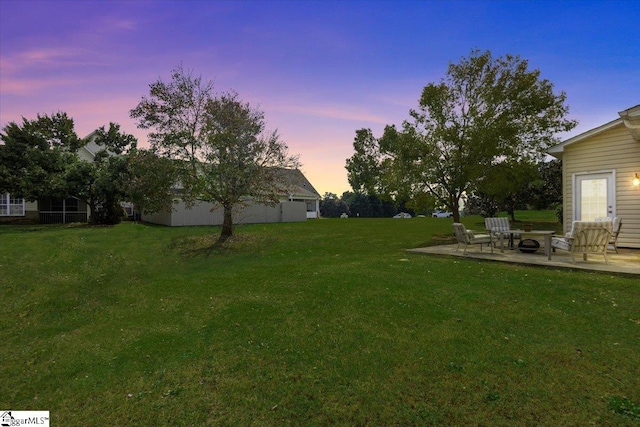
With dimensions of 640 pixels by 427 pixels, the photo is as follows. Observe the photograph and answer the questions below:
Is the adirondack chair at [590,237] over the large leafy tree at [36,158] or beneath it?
beneath

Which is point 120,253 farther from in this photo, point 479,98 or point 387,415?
point 479,98

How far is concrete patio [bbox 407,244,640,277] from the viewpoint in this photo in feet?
25.6

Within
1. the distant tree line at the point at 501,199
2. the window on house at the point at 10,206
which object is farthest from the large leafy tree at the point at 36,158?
the distant tree line at the point at 501,199

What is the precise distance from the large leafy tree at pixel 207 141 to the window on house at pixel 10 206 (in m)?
18.7

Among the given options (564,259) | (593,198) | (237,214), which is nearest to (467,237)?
(564,259)

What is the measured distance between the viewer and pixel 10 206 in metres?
25.1

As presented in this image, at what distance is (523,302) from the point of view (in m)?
5.64

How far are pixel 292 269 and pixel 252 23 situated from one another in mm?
9379

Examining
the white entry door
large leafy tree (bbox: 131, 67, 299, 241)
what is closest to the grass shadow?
large leafy tree (bbox: 131, 67, 299, 241)

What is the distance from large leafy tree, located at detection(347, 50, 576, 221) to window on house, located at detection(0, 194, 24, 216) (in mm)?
28707

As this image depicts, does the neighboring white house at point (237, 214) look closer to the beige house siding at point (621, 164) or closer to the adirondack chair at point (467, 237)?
the adirondack chair at point (467, 237)

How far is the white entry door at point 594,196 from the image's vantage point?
1124 centimetres

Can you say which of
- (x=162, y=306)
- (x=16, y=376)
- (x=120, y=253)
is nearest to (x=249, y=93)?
(x=120, y=253)

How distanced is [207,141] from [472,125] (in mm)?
12185
